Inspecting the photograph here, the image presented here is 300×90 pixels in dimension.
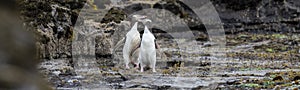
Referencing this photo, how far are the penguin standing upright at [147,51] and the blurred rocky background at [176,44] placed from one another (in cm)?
35

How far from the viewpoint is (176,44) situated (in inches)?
816

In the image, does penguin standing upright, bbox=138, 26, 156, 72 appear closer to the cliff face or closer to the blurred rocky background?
the blurred rocky background

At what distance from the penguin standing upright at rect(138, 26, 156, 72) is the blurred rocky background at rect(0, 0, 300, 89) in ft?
1.14

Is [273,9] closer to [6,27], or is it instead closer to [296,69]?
[296,69]

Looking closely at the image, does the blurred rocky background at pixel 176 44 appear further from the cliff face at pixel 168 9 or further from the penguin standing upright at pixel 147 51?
the penguin standing upright at pixel 147 51

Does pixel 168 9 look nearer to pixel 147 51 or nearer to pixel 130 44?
pixel 130 44

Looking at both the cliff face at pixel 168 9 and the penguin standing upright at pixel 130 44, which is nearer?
the penguin standing upright at pixel 130 44

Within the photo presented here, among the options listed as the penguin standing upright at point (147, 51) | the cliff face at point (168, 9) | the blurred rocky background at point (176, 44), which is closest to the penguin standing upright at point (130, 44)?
the blurred rocky background at point (176, 44)

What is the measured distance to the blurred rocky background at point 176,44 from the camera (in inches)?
415

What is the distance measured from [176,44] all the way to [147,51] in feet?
26.6

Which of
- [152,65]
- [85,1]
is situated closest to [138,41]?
[152,65]

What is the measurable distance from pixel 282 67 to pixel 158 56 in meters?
3.16

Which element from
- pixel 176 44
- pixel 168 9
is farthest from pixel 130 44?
pixel 168 9

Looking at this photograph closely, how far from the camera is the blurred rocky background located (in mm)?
10547
